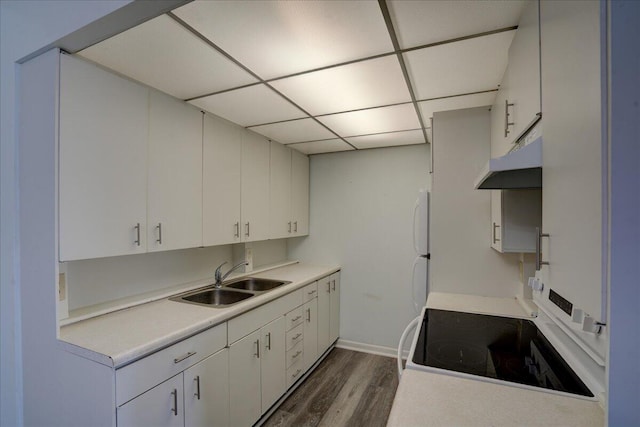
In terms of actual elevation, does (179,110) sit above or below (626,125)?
above

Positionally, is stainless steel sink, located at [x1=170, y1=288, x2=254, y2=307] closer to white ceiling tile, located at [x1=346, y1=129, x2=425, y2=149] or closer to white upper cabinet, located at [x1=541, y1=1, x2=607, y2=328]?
white ceiling tile, located at [x1=346, y1=129, x2=425, y2=149]

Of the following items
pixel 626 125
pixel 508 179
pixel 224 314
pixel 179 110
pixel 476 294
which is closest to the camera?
pixel 626 125

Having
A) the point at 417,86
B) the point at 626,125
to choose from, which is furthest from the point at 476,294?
the point at 626,125

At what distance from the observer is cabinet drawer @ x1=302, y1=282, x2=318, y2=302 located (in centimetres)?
266

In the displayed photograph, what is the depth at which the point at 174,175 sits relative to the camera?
1.89 meters

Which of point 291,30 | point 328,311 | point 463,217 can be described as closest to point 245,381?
point 328,311

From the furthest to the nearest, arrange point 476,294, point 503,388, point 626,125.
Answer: point 476,294
point 503,388
point 626,125

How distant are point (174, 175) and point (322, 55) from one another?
47.2 inches

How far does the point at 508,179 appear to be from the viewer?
1.43 m

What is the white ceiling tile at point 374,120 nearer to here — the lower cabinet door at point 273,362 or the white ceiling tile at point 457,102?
the white ceiling tile at point 457,102

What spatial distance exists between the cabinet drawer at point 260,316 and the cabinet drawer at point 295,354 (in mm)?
369

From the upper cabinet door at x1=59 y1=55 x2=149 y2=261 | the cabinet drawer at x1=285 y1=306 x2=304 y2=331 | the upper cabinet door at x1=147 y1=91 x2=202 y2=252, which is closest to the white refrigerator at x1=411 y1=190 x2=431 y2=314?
the cabinet drawer at x1=285 y1=306 x2=304 y2=331

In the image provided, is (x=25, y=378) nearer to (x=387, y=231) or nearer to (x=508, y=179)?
(x=508, y=179)

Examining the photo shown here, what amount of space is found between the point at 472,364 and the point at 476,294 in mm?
1125
